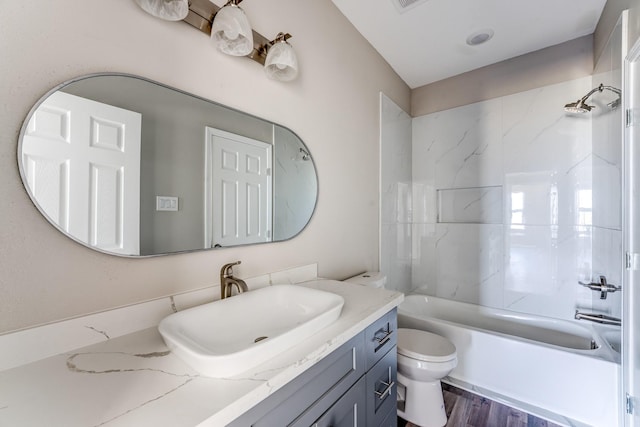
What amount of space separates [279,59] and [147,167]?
2.42ft

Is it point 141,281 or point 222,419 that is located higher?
point 141,281

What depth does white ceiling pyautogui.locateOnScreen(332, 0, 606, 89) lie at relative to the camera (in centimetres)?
172

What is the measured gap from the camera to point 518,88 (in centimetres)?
229

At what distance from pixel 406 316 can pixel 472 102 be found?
207cm

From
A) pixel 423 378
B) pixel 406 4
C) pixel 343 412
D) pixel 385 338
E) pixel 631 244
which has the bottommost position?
pixel 423 378

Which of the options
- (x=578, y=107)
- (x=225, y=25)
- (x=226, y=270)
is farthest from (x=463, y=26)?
(x=226, y=270)

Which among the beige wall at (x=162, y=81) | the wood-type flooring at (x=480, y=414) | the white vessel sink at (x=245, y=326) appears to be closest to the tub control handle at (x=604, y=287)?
the wood-type flooring at (x=480, y=414)

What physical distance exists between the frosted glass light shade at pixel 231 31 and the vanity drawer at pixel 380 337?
1.22 meters

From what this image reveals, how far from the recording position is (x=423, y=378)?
1.57 m

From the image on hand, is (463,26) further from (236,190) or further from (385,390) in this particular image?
(385,390)

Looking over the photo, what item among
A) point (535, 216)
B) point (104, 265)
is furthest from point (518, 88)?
point (104, 265)

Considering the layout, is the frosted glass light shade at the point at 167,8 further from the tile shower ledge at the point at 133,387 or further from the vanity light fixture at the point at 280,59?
the tile shower ledge at the point at 133,387

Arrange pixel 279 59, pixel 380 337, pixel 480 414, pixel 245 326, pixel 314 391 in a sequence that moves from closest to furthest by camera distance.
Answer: pixel 314 391, pixel 245 326, pixel 380 337, pixel 279 59, pixel 480 414

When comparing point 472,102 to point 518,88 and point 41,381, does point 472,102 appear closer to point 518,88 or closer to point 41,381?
point 518,88
